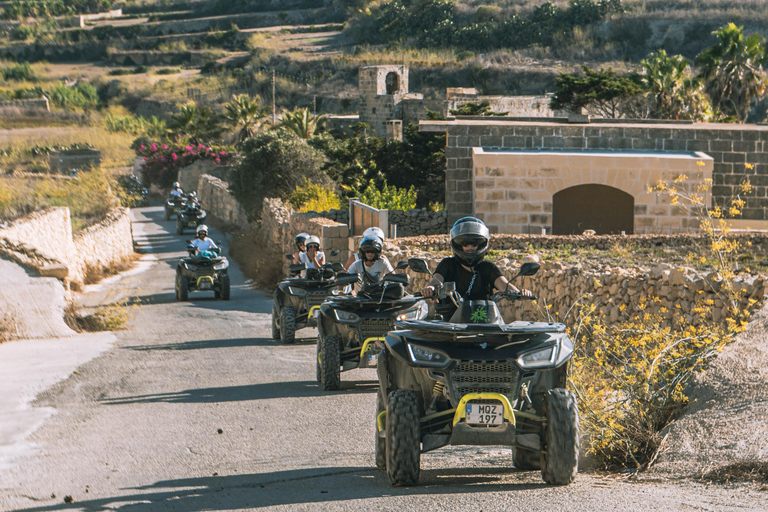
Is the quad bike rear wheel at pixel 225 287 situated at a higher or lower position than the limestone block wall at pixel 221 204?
higher

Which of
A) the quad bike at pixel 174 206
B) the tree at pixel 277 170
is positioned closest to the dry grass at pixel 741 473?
the tree at pixel 277 170

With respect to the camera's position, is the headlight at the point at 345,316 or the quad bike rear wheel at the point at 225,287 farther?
the quad bike rear wheel at the point at 225,287

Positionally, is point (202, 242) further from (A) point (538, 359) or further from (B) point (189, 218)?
(B) point (189, 218)

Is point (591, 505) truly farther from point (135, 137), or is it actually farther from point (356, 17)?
point (356, 17)

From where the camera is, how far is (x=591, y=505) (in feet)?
19.6

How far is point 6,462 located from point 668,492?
537 cm

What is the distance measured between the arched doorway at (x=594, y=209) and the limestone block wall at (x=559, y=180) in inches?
13.0

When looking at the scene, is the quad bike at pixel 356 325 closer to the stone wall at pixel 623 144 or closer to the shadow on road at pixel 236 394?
the shadow on road at pixel 236 394

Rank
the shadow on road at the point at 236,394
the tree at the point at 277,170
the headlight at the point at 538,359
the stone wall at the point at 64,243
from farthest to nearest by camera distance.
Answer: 1. the tree at the point at 277,170
2. the stone wall at the point at 64,243
3. the shadow on road at the point at 236,394
4. the headlight at the point at 538,359

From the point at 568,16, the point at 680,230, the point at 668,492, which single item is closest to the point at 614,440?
the point at 668,492

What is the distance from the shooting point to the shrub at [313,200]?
102ft

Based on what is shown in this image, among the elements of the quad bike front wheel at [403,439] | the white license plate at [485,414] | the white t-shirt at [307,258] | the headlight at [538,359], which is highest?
the headlight at [538,359]

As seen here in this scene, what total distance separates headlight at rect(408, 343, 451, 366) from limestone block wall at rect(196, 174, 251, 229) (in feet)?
113

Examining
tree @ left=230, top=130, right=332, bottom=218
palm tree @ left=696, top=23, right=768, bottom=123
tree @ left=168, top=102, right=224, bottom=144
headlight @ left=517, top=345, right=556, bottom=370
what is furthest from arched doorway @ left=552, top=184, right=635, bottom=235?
tree @ left=168, top=102, right=224, bottom=144
